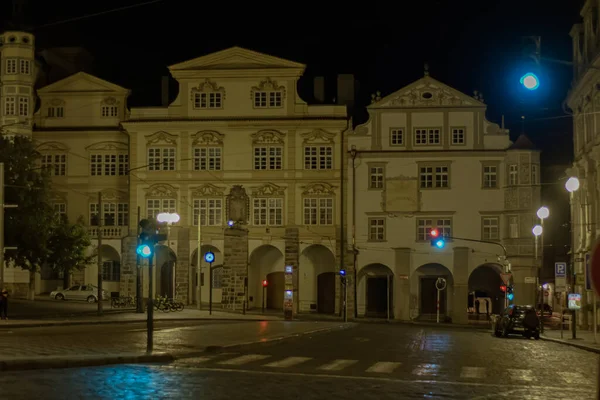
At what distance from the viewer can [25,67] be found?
63.1 meters

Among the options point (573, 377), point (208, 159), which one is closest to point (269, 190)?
→ point (208, 159)

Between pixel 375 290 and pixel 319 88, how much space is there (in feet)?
49.4

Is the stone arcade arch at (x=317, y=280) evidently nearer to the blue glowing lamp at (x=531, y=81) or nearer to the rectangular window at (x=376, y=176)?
the rectangular window at (x=376, y=176)

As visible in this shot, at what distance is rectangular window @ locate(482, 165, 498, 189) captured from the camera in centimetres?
6250

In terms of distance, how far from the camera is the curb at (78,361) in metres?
18.3

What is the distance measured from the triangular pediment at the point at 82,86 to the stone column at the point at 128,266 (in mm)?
10638

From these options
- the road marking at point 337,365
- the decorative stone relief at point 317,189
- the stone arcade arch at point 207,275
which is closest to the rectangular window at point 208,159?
the stone arcade arch at point 207,275

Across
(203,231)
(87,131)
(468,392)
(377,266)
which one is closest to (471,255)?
(377,266)

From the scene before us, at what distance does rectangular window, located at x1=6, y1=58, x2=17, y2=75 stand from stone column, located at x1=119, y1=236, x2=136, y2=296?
532 inches

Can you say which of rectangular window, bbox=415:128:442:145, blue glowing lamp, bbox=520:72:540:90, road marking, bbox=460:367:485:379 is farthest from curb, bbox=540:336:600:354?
rectangular window, bbox=415:128:442:145

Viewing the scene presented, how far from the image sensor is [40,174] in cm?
5347

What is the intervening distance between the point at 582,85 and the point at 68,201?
3676 cm

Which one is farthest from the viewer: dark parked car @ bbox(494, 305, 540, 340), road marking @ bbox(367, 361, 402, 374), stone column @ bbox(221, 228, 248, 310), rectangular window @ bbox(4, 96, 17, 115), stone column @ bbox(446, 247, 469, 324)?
rectangular window @ bbox(4, 96, 17, 115)

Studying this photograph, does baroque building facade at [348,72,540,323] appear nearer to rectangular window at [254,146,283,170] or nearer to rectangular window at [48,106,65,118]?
rectangular window at [254,146,283,170]
